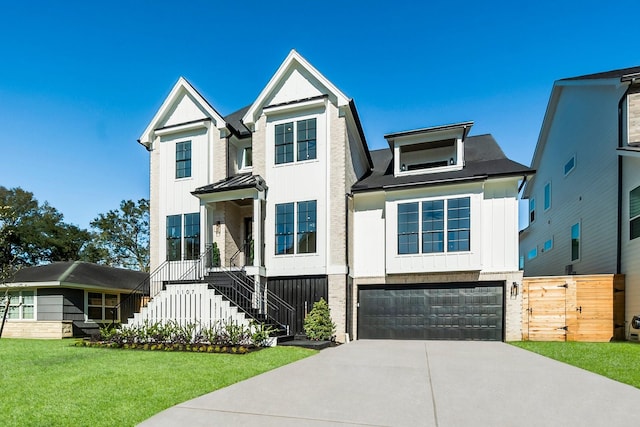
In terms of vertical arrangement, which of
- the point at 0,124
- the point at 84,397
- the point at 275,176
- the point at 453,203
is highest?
the point at 0,124

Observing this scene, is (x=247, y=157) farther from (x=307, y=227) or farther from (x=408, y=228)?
(x=408, y=228)

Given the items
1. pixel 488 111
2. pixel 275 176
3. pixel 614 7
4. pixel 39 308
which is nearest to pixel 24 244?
pixel 39 308

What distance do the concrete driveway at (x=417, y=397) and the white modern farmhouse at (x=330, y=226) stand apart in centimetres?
462

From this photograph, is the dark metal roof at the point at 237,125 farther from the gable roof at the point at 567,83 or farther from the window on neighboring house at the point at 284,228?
the gable roof at the point at 567,83

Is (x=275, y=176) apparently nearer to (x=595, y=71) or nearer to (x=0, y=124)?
(x=0, y=124)

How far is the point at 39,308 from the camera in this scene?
15.6 m

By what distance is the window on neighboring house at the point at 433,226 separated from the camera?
40.8 ft

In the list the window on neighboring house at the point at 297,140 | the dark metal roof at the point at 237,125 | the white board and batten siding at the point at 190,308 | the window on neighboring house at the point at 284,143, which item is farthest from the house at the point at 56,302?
the window on neighboring house at the point at 297,140

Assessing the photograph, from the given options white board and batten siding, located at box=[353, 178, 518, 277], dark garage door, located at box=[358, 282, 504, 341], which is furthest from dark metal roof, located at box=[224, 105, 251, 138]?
dark garage door, located at box=[358, 282, 504, 341]

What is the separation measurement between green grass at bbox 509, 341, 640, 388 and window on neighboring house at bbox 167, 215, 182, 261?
42.2 ft

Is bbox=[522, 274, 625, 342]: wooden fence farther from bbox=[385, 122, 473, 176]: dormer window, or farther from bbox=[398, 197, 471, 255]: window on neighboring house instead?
bbox=[385, 122, 473, 176]: dormer window

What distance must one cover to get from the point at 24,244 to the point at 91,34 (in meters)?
34.4

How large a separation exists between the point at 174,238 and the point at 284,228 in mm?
4973

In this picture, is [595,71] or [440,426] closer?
[440,426]
